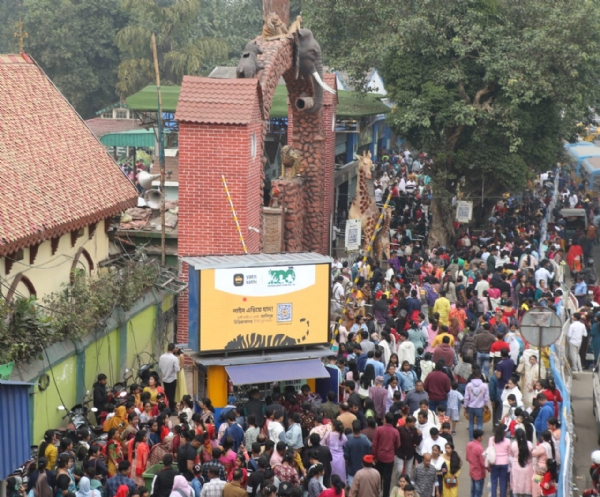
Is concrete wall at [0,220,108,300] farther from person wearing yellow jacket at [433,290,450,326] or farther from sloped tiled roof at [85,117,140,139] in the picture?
sloped tiled roof at [85,117,140,139]

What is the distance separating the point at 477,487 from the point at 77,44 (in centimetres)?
4619

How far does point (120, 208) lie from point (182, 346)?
5304 millimetres

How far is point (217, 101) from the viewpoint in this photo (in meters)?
20.4

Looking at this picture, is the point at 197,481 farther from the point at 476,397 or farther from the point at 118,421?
the point at 476,397

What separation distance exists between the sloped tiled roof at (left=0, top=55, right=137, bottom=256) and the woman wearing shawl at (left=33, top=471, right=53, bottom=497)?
483 cm

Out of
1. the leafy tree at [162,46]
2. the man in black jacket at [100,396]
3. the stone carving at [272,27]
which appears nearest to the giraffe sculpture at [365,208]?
the stone carving at [272,27]

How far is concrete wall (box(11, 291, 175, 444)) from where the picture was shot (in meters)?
15.2

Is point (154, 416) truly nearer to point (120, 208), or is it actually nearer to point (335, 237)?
point (120, 208)

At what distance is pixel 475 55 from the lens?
32094mm

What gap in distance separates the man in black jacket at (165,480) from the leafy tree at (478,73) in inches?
791

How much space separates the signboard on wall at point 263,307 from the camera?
1569 centimetres

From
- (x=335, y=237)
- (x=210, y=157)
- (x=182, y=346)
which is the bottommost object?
(x=335, y=237)

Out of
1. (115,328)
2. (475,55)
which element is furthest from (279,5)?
(115,328)

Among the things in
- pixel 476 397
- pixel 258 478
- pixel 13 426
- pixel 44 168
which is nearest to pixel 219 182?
pixel 44 168
